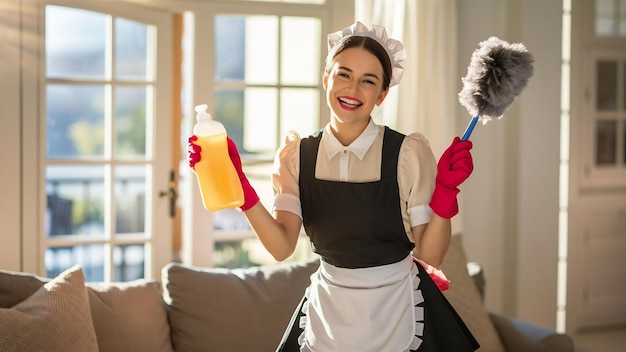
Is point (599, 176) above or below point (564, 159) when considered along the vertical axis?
below

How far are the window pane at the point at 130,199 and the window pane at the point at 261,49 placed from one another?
667mm

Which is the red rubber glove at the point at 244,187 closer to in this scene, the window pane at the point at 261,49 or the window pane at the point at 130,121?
the window pane at the point at 130,121

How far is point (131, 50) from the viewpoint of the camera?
3.49 meters

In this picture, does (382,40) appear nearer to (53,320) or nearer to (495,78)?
(495,78)

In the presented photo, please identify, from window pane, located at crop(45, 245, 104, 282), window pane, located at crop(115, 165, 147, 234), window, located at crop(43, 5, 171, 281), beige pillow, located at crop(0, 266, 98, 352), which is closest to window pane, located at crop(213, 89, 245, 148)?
window, located at crop(43, 5, 171, 281)

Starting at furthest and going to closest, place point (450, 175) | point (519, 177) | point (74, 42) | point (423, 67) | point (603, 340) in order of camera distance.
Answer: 1. point (603, 340)
2. point (519, 177)
3. point (423, 67)
4. point (74, 42)
5. point (450, 175)

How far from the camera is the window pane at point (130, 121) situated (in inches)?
137

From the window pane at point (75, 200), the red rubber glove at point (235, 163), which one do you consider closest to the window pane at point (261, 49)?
the window pane at point (75, 200)

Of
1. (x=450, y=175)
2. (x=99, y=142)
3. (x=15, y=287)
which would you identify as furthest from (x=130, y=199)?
(x=450, y=175)

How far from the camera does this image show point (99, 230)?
350 centimetres

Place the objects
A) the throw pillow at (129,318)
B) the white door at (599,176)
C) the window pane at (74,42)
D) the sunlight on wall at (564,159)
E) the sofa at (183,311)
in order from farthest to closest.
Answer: the white door at (599,176) < the sunlight on wall at (564,159) < the window pane at (74,42) < the throw pillow at (129,318) < the sofa at (183,311)

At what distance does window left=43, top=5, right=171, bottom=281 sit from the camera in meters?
3.37

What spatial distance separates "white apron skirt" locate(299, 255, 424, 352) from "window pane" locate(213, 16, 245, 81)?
6.71 ft

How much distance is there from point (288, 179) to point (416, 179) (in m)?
0.29
